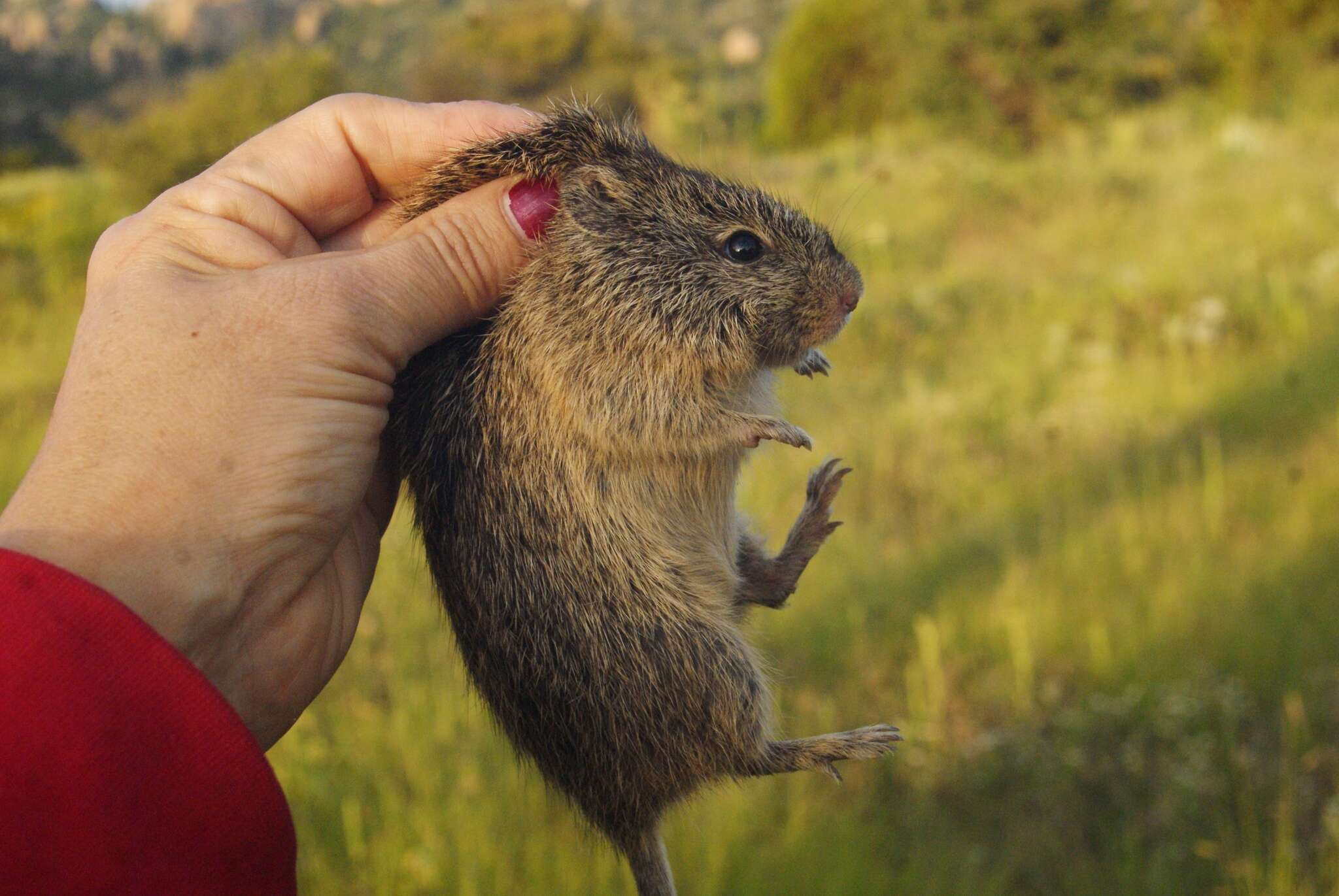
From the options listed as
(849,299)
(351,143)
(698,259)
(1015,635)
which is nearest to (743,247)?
(698,259)

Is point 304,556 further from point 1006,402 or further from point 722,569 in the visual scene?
point 1006,402

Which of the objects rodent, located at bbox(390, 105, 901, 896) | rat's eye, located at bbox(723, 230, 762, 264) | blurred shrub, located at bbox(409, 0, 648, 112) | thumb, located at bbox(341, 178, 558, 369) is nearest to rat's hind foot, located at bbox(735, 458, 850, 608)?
rodent, located at bbox(390, 105, 901, 896)

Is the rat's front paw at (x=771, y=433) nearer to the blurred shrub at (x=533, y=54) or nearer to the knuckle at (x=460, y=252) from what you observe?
the knuckle at (x=460, y=252)

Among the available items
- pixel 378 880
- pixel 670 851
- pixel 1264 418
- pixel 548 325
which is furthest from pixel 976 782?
pixel 1264 418

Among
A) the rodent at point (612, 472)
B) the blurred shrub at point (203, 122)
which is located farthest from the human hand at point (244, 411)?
the blurred shrub at point (203, 122)

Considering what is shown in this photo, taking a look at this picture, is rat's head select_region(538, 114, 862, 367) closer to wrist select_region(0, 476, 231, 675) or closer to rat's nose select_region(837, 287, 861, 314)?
rat's nose select_region(837, 287, 861, 314)

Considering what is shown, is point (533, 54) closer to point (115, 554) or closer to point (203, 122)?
point (203, 122)
